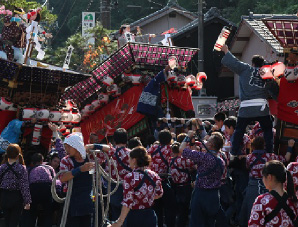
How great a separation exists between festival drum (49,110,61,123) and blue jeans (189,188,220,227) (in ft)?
15.8

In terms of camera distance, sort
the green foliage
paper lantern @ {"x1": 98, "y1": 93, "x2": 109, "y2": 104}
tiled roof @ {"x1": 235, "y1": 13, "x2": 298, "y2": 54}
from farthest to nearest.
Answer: the green foliage, tiled roof @ {"x1": 235, "y1": 13, "x2": 298, "y2": 54}, paper lantern @ {"x1": 98, "y1": 93, "x2": 109, "y2": 104}

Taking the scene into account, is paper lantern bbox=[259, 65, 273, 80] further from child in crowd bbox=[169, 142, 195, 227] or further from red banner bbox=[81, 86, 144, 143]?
red banner bbox=[81, 86, 144, 143]

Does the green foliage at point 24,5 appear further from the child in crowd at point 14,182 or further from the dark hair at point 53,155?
the child in crowd at point 14,182

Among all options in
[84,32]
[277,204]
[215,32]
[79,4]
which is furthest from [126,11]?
[277,204]

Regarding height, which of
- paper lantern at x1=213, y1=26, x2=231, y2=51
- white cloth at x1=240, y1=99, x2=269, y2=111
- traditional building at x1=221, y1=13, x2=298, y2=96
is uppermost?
traditional building at x1=221, y1=13, x2=298, y2=96

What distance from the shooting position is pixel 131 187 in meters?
7.57

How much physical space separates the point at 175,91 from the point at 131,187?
7381mm

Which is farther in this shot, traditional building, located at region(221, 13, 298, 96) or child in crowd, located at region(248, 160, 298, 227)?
traditional building, located at region(221, 13, 298, 96)

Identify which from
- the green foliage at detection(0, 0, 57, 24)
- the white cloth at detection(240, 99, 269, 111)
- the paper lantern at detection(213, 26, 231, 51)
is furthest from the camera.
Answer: the green foliage at detection(0, 0, 57, 24)

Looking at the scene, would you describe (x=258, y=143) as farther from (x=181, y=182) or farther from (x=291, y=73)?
(x=181, y=182)

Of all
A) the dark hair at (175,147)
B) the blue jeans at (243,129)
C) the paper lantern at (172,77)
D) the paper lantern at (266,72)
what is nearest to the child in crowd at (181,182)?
the dark hair at (175,147)

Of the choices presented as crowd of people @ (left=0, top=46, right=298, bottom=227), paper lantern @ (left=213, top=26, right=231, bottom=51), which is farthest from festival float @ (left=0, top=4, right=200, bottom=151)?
paper lantern @ (left=213, top=26, right=231, bottom=51)

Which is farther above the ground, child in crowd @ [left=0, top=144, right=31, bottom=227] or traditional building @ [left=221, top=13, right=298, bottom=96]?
traditional building @ [left=221, top=13, right=298, bottom=96]

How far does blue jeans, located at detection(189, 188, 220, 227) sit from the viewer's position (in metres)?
9.01
